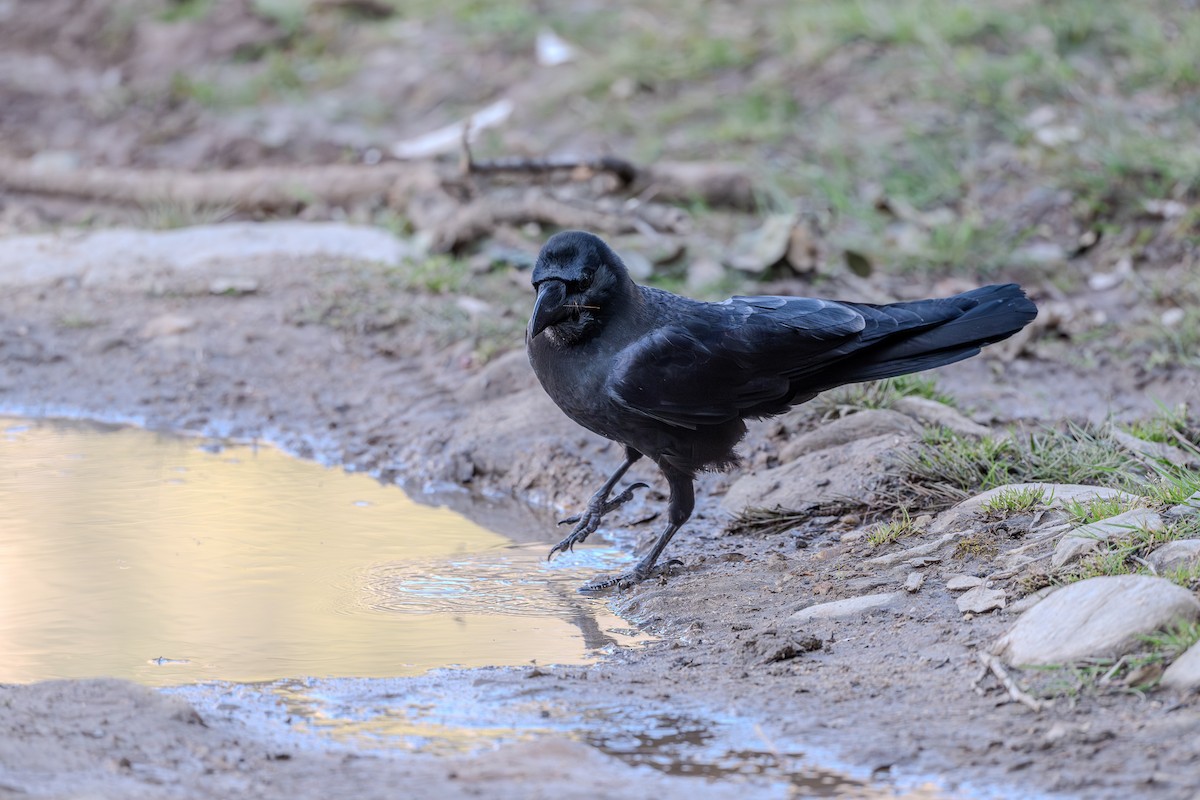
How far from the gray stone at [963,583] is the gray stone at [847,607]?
5.9 inches

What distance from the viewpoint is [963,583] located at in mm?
3713

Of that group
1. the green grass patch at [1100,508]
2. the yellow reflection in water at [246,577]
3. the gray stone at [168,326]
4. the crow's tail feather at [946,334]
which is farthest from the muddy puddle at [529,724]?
the gray stone at [168,326]

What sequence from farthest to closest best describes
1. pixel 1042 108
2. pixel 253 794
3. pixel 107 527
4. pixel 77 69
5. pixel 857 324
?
pixel 77 69, pixel 1042 108, pixel 107 527, pixel 857 324, pixel 253 794

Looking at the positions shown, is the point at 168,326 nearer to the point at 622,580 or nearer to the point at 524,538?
the point at 524,538

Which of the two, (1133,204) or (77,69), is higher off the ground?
(1133,204)

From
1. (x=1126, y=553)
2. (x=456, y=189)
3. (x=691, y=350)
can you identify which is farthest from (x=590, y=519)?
(x=456, y=189)

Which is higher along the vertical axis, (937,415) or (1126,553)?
(1126,553)

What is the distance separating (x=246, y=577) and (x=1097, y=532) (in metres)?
2.59

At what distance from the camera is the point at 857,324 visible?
14.3ft

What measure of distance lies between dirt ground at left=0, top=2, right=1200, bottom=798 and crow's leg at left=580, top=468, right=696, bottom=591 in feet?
0.35

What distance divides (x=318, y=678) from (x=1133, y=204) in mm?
5928

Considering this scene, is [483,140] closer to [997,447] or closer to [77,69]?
[77,69]

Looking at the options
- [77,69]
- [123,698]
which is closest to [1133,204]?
[123,698]

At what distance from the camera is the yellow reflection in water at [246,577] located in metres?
3.65
